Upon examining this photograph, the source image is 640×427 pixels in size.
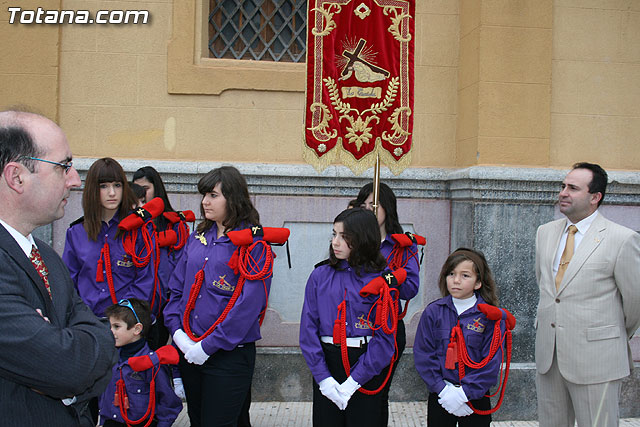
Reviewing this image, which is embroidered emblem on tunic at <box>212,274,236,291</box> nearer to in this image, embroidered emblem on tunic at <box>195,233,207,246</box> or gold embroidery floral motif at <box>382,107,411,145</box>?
embroidered emblem on tunic at <box>195,233,207,246</box>

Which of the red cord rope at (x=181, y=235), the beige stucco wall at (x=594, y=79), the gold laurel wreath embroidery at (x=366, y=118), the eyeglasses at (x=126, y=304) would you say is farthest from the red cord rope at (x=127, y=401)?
the beige stucco wall at (x=594, y=79)

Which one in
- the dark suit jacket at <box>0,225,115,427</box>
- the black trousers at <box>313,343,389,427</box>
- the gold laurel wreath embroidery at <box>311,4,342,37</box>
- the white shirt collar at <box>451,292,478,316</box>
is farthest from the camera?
the gold laurel wreath embroidery at <box>311,4,342,37</box>

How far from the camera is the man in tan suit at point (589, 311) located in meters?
3.44

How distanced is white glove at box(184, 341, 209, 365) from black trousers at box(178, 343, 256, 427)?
0.09 m

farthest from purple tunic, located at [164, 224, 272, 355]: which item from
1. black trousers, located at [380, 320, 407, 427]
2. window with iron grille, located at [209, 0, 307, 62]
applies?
A: window with iron grille, located at [209, 0, 307, 62]

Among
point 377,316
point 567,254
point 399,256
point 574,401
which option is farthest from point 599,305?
point 377,316

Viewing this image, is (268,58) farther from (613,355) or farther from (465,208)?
(613,355)

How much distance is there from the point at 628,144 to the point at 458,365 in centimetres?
313

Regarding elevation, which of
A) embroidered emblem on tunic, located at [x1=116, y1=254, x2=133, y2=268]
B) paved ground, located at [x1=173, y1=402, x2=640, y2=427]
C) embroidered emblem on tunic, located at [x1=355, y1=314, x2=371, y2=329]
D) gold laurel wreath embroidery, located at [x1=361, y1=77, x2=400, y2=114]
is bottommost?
paved ground, located at [x1=173, y1=402, x2=640, y2=427]

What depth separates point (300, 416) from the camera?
4.91 m

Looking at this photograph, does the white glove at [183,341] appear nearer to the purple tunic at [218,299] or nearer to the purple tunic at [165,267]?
the purple tunic at [218,299]

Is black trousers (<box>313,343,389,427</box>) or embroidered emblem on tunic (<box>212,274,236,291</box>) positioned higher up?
embroidered emblem on tunic (<box>212,274,236,291</box>)

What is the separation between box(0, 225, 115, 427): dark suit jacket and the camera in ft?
5.04

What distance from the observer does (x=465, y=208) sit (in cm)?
515
